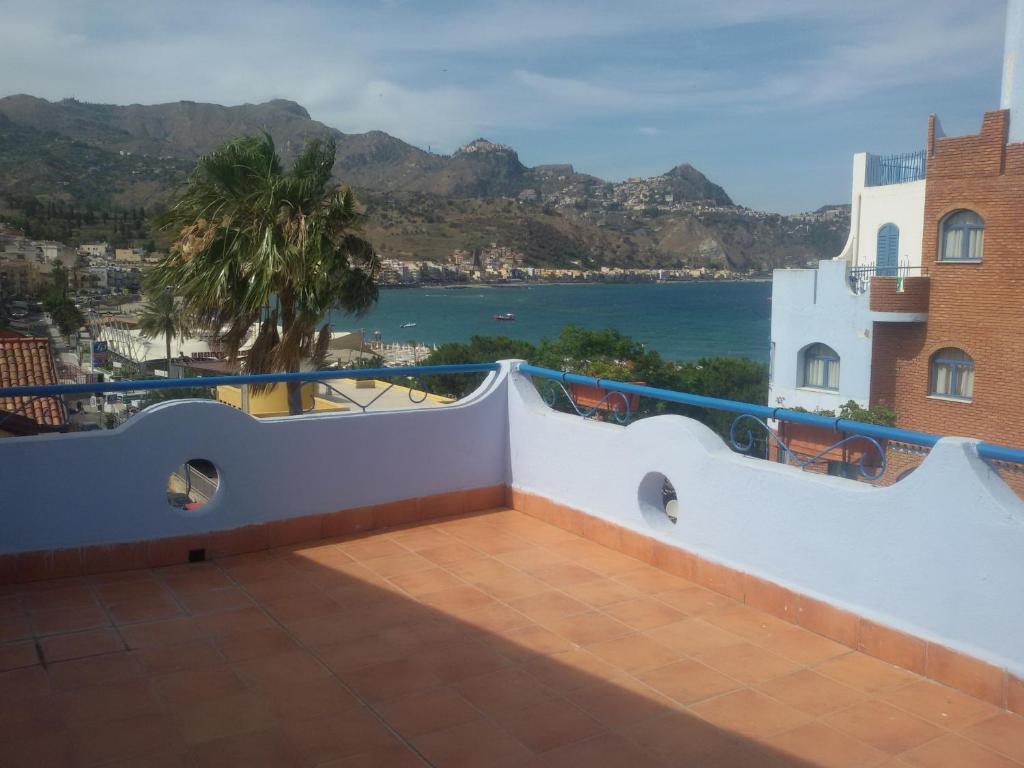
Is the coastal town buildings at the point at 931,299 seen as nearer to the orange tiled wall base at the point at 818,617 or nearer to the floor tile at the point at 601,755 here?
the orange tiled wall base at the point at 818,617

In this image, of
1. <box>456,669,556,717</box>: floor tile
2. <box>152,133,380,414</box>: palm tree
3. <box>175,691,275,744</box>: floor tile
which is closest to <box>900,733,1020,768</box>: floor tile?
<box>456,669,556,717</box>: floor tile

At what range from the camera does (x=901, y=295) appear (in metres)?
34.5

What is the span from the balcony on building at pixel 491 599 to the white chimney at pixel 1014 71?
113ft

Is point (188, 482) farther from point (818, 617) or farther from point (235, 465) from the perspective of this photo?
point (818, 617)

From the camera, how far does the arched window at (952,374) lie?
1375 inches

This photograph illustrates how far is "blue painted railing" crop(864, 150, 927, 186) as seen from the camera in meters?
37.7

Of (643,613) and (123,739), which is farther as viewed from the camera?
(643,613)

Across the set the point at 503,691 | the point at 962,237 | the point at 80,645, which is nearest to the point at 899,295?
the point at 962,237

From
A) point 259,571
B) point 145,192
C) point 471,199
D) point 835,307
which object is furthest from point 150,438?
point 471,199

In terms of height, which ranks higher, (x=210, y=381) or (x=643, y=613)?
(x=210, y=381)

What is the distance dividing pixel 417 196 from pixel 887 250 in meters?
104

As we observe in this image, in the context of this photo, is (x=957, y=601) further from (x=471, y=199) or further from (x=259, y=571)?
(x=471, y=199)

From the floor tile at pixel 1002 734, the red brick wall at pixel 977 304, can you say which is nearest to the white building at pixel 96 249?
the red brick wall at pixel 977 304

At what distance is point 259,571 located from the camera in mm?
5137
